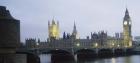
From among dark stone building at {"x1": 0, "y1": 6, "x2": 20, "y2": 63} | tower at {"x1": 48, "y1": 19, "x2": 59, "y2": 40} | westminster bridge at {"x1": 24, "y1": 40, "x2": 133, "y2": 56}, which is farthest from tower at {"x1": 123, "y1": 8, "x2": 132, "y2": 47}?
dark stone building at {"x1": 0, "y1": 6, "x2": 20, "y2": 63}

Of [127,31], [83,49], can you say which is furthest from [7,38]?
[127,31]

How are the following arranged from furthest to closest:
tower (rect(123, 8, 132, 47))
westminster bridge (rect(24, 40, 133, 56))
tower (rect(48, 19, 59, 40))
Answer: tower (rect(48, 19, 59, 40)) < tower (rect(123, 8, 132, 47)) < westminster bridge (rect(24, 40, 133, 56))

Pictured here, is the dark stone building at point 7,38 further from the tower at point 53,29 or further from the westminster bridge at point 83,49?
the tower at point 53,29

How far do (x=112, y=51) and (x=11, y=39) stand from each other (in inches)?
3562

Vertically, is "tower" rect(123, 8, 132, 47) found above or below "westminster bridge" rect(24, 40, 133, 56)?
above

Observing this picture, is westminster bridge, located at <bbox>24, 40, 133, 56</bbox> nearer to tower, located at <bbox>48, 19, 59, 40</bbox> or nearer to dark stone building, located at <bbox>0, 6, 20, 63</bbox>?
tower, located at <bbox>48, 19, 59, 40</bbox>

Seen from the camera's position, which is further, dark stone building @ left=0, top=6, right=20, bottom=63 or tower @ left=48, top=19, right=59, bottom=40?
tower @ left=48, top=19, right=59, bottom=40

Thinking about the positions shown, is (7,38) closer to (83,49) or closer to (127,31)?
(83,49)

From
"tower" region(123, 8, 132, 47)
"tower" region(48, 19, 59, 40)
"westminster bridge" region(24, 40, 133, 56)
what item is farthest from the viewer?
"tower" region(48, 19, 59, 40)

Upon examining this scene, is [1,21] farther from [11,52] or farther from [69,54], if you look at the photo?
[69,54]

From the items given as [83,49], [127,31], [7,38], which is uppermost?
[127,31]

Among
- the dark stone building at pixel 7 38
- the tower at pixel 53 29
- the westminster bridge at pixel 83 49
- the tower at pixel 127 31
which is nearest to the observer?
the dark stone building at pixel 7 38

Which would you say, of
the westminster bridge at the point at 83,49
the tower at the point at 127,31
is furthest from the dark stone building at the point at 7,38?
the tower at the point at 127,31

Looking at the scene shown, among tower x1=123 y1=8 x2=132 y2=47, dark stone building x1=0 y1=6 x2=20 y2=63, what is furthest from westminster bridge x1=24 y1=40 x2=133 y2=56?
dark stone building x1=0 y1=6 x2=20 y2=63
